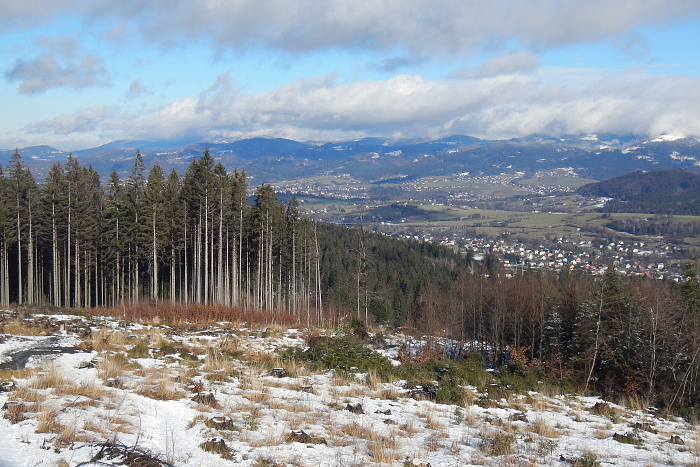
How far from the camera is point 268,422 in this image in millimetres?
8047

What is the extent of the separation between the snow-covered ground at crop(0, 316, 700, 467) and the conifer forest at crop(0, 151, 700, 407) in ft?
24.1

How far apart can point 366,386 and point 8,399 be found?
24.7 feet

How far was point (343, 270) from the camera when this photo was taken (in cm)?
7681

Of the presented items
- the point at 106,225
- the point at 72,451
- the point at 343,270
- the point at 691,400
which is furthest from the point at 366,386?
the point at 343,270

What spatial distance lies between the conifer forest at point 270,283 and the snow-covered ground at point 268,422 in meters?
7.36

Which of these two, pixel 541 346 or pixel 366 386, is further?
pixel 541 346

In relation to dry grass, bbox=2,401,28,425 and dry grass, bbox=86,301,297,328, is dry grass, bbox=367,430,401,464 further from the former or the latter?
dry grass, bbox=86,301,297,328

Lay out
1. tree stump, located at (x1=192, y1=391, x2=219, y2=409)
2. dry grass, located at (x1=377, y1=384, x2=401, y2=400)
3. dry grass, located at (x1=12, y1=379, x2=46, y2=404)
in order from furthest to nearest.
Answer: dry grass, located at (x1=377, y1=384, x2=401, y2=400), tree stump, located at (x1=192, y1=391, x2=219, y2=409), dry grass, located at (x1=12, y1=379, x2=46, y2=404)

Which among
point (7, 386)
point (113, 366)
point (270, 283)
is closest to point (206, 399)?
point (113, 366)

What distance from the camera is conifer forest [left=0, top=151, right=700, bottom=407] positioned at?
64.8 feet

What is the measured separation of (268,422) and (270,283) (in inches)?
1531

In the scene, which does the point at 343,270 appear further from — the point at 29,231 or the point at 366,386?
the point at 366,386

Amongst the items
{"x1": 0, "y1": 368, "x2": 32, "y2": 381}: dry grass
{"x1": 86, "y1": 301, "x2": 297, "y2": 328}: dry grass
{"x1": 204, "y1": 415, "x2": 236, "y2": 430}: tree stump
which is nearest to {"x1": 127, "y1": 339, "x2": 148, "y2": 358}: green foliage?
{"x1": 0, "y1": 368, "x2": 32, "y2": 381}: dry grass

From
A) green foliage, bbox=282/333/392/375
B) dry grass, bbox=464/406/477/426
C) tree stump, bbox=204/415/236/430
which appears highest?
tree stump, bbox=204/415/236/430
